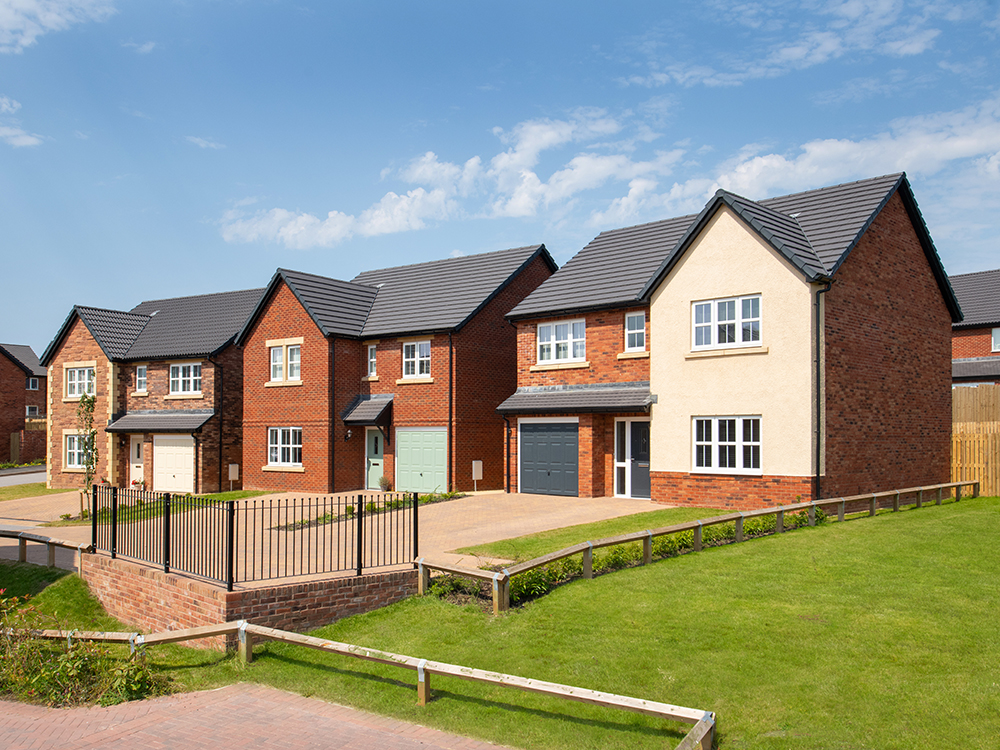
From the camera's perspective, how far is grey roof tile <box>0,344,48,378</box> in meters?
53.4

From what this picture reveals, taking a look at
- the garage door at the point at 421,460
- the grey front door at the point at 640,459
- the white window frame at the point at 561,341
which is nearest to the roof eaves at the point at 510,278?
the white window frame at the point at 561,341

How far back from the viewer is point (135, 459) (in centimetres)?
3431

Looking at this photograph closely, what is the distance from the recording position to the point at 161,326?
36.2 metres

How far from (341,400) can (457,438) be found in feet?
15.5

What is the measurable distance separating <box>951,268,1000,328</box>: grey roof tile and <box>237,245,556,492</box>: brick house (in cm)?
1820

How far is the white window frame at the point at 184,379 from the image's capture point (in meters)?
32.8

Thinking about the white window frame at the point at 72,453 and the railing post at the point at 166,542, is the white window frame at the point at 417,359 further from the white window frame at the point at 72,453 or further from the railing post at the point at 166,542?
the white window frame at the point at 72,453

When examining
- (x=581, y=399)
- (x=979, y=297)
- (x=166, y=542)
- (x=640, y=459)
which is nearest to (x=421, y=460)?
(x=581, y=399)

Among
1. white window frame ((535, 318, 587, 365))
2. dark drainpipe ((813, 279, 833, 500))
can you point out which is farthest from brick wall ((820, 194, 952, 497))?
white window frame ((535, 318, 587, 365))

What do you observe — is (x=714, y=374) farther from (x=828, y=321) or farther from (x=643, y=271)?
(x=643, y=271)

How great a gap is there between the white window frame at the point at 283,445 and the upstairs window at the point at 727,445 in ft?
49.5

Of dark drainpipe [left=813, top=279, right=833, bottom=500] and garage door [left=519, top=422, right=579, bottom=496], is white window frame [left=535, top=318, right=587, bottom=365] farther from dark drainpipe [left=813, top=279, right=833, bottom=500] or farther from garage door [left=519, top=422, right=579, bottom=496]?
dark drainpipe [left=813, top=279, right=833, bottom=500]

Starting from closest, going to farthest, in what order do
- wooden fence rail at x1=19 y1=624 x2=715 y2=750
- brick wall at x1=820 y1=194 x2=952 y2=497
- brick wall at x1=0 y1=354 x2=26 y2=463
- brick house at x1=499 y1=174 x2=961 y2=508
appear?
wooden fence rail at x1=19 y1=624 x2=715 y2=750, brick house at x1=499 y1=174 x2=961 y2=508, brick wall at x1=820 y1=194 x2=952 y2=497, brick wall at x1=0 y1=354 x2=26 y2=463

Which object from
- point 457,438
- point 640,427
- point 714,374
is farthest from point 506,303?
point 714,374
